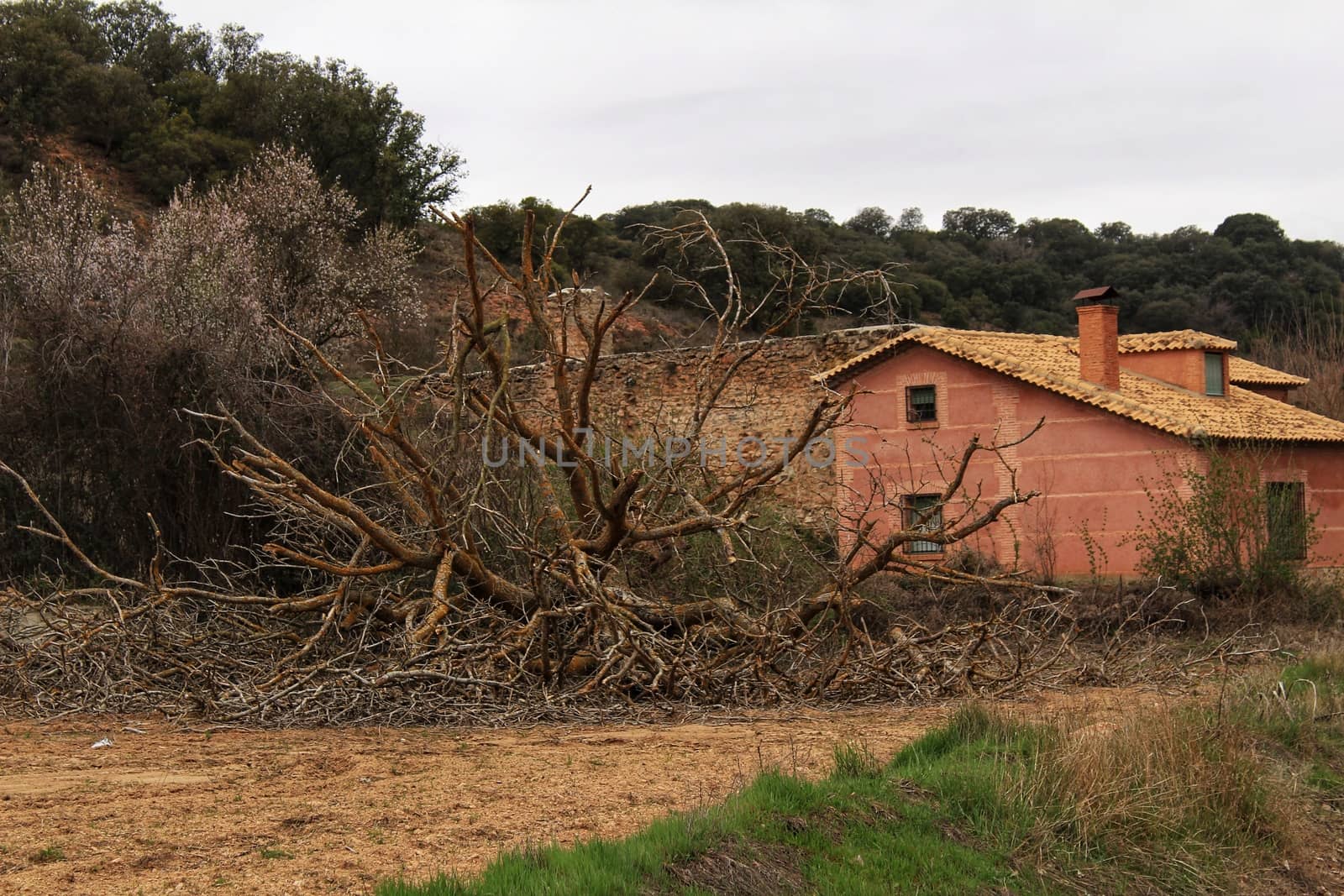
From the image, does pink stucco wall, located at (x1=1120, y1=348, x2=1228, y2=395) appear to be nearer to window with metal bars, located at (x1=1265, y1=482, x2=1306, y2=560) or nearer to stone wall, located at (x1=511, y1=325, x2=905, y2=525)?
window with metal bars, located at (x1=1265, y1=482, x2=1306, y2=560)

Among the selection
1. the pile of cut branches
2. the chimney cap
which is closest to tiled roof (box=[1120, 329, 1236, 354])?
the chimney cap

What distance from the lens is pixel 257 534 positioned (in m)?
12.3

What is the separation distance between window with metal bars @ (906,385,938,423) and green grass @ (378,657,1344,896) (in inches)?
518

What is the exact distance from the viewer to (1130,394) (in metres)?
19.4

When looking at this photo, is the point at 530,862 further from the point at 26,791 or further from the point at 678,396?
the point at 678,396

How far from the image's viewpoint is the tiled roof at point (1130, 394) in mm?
18359

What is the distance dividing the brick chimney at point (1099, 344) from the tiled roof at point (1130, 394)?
0.80 feet

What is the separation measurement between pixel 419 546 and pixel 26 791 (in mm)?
4105

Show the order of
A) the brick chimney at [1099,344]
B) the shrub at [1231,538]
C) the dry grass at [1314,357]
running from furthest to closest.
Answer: the dry grass at [1314,357] < the brick chimney at [1099,344] < the shrub at [1231,538]

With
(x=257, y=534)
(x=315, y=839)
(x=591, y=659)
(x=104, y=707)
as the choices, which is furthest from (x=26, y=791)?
(x=257, y=534)

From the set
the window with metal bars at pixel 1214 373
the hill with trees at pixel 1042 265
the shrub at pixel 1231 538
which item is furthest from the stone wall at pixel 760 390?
the hill with trees at pixel 1042 265

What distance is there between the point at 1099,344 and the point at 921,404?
2804 mm

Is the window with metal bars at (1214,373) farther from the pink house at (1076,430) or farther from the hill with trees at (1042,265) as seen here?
the hill with trees at (1042,265)

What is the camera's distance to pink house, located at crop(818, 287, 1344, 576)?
60.2ft
